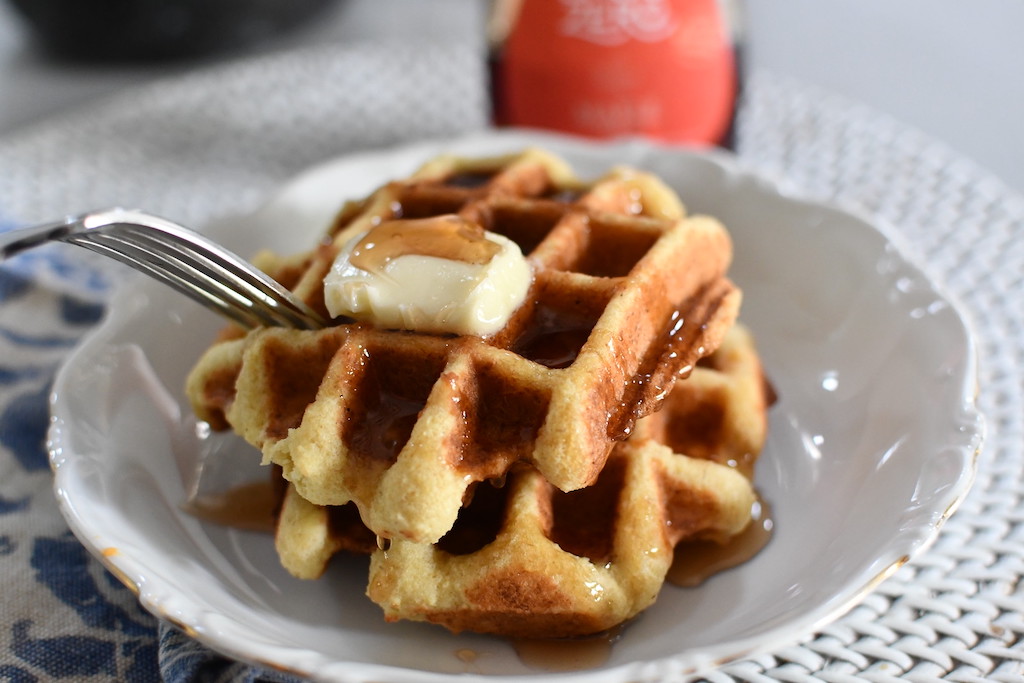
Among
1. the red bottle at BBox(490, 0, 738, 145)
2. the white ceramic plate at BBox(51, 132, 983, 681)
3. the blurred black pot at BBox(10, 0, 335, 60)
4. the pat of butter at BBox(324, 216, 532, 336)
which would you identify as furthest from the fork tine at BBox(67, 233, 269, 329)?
the blurred black pot at BBox(10, 0, 335, 60)

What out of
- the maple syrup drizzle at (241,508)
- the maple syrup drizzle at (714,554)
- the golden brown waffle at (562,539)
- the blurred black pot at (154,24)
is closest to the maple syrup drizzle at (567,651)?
the golden brown waffle at (562,539)

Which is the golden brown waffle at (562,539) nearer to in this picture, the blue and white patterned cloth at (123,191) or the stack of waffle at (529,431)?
the stack of waffle at (529,431)

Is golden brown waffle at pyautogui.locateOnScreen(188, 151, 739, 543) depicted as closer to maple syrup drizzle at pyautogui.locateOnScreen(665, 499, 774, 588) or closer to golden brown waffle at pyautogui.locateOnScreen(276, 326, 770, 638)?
golden brown waffle at pyautogui.locateOnScreen(276, 326, 770, 638)

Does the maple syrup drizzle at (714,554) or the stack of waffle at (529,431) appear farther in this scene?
the maple syrup drizzle at (714,554)

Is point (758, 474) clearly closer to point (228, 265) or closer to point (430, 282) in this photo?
→ point (430, 282)

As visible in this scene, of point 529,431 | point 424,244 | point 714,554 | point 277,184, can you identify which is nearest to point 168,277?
point 424,244

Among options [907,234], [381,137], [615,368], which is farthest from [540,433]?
[381,137]

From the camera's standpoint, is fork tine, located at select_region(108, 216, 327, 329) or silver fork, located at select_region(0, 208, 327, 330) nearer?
silver fork, located at select_region(0, 208, 327, 330)
